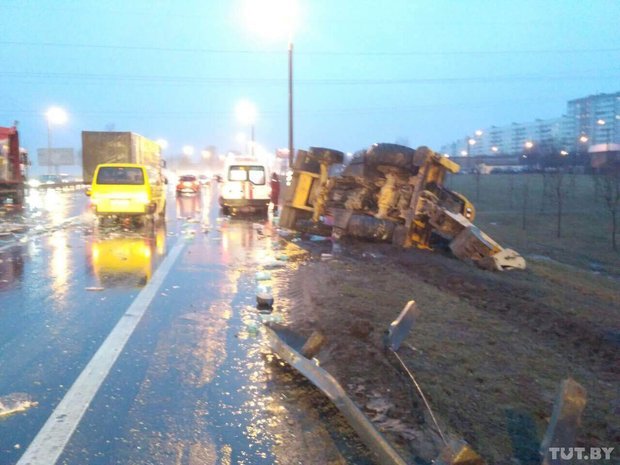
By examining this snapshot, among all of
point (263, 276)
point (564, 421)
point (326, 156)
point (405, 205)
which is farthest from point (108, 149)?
point (564, 421)

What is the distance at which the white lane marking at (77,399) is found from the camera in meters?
4.95

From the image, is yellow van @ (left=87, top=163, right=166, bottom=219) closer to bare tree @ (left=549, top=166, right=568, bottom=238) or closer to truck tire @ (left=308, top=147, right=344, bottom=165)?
truck tire @ (left=308, top=147, right=344, bottom=165)

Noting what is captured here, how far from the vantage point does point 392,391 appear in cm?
622

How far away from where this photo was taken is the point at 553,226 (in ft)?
94.6

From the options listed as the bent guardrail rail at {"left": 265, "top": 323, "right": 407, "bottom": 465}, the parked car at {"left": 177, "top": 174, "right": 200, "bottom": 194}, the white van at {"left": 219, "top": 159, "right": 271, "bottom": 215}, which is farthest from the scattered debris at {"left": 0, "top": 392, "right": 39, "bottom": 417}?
the parked car at {"left": 177, "top": 174, "right": 200, "bottom": 194}

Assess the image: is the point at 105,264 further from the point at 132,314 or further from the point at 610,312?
the point at 610,312

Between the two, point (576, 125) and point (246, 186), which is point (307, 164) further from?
point (576, 125)

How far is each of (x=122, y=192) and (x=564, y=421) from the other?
64.3ft

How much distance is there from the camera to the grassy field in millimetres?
21672

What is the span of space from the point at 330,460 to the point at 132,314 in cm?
525

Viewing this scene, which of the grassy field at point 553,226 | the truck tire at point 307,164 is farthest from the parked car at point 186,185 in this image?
the truck tire at point 307,164

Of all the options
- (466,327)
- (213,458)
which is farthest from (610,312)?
(213,458)

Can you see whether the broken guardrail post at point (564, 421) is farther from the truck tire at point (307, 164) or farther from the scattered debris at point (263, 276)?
the truck tire at point (307, 164)

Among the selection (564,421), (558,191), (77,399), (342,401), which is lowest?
(77,399)
